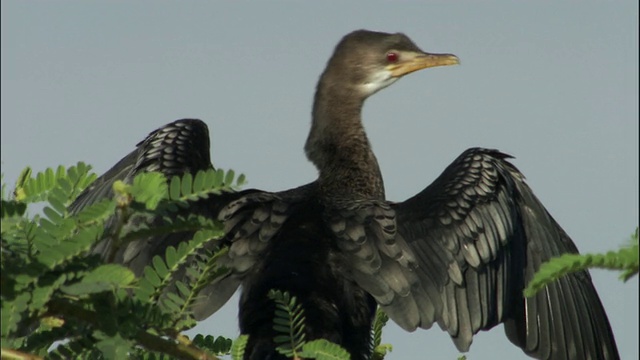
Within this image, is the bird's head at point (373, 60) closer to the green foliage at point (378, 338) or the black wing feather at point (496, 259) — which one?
the black wing feather at point (496, 259)

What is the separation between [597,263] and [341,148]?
4.92 meters

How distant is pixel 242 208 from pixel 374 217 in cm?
70

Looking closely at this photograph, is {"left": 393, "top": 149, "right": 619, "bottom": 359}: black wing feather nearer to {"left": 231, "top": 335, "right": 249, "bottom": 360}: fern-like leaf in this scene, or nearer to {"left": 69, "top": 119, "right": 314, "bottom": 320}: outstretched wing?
{"left": 69, "top": 119, "right": 314, "bottom": 320}: outstretched wing

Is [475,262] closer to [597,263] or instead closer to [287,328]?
[287,328]

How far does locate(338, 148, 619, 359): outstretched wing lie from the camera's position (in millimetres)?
6223

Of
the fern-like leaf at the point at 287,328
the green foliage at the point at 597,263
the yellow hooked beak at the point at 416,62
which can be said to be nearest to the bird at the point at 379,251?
the fern-like leaf at the point at 287,328

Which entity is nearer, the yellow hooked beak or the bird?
the bird

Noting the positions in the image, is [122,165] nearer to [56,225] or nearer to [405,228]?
[405,228]

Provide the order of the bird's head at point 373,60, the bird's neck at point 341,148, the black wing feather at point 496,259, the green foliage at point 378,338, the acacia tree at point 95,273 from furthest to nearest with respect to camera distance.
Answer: the bird's head at point 373,60, the bird's neck at point 341,148, the black wing feather at point 496,259, the green foliage at point 378,338, the acacia tree at point 95,273

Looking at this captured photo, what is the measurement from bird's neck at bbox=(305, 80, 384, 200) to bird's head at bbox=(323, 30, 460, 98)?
10 cm

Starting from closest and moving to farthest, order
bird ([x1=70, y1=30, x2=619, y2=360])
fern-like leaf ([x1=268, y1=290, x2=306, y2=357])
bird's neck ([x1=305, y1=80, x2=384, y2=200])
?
1. fern-like leaf ([x1=268, y1=290, x2=306, y2=357])
2. bird ([x1=70, y1=30, x2=619, y2=360])
3. bird's neck ([x1=305, y1=80, x2=384, y2=200])

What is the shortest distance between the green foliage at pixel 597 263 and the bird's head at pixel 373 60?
5.48 meters

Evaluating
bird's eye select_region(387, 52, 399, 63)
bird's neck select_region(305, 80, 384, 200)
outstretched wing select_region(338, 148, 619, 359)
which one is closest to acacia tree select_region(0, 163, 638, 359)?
outstretched wing select_region(338, 148, 619, 359)

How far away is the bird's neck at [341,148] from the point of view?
7.46 m
